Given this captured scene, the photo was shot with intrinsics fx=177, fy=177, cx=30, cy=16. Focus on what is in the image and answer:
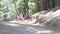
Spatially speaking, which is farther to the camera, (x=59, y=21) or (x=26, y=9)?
(x=26, y=9)

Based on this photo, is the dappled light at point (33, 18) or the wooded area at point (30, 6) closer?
the dappled light at point (33, 18)

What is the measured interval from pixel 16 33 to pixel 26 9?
2618cm

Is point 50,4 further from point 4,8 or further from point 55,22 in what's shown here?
point 4,8

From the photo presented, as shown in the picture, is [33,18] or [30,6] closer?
[33,18]

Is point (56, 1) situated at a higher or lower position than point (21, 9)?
higher

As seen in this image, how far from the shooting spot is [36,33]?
9.26 metres

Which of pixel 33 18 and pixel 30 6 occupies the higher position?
pixel 30 6

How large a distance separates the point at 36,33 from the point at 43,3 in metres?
12.5

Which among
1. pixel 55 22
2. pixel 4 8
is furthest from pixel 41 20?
pixel 4 8

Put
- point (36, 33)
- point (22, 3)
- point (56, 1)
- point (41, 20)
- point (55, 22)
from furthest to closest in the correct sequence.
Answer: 1. point (22, 3)
2. point (56, 1)
3. point (41, 20)
4. point (55, 22)
5. point (36, 33)

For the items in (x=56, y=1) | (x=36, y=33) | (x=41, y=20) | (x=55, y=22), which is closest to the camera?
(x=36, y=33)

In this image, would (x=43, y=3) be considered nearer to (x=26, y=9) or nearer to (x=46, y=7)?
(x=46, y=7)

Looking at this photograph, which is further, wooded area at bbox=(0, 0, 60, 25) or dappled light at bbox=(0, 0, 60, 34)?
wooded area at bbox=(0, 0, 60, 25)

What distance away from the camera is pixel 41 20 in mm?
15359
